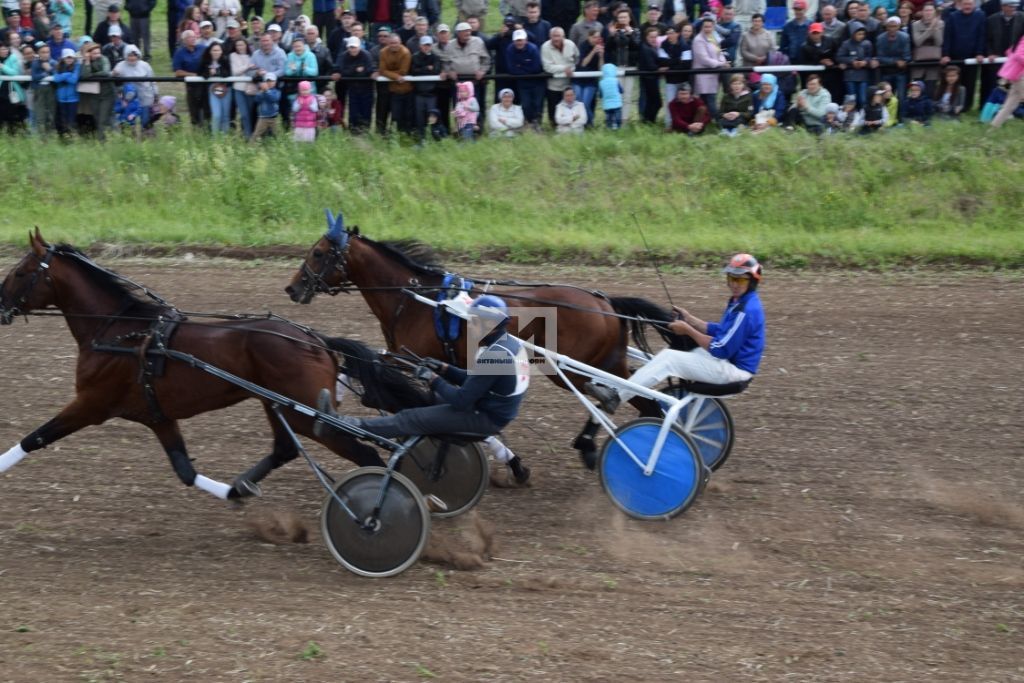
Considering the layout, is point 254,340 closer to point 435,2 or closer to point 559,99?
point 559,99

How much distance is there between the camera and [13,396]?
944 cm

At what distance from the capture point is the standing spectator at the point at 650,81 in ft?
50.2

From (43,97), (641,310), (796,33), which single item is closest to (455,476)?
(641,310)

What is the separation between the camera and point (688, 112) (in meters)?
15.4

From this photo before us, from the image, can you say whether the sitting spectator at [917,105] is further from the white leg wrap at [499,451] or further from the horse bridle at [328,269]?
the white leg wrap at [499,451]

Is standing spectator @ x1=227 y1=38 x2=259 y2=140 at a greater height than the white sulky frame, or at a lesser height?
greater

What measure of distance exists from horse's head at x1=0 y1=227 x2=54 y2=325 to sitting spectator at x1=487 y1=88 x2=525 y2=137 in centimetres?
871

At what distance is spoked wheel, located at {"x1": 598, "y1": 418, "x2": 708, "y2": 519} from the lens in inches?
280

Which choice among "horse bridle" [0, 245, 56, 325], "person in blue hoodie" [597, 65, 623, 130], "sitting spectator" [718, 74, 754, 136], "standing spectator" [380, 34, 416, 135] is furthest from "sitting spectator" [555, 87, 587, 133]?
"horse bridle" [0, 245, 56, 325]

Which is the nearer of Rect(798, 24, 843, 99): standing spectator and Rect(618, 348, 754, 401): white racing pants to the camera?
Rect(618, 348, 754, 401): white racing pants

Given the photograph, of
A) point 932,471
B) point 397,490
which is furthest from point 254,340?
point 932,471

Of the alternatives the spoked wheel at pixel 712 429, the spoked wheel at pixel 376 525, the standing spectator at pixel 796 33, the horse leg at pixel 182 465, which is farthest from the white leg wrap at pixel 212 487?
the standing spectator at pixel 796 33

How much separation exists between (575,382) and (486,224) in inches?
259

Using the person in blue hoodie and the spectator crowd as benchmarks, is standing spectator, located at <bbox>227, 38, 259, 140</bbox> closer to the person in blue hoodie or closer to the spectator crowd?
the spectator crowd
